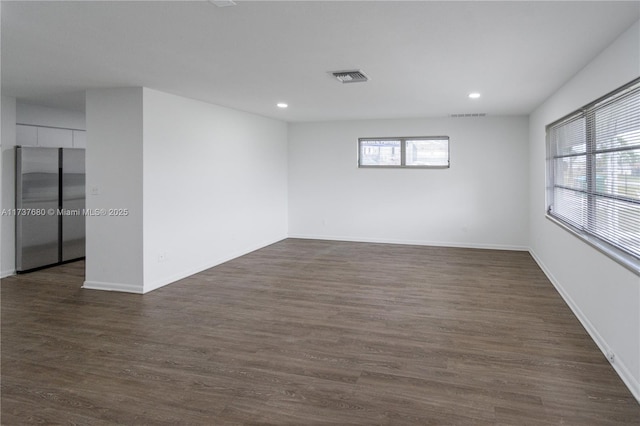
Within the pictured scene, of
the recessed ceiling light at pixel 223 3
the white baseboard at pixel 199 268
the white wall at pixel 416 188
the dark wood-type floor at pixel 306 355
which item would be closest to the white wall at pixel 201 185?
the white baseboard at pixel 199 268

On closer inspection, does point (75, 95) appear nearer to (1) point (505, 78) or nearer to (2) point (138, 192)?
(2) point (138, 192)

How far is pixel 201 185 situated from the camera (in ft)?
19.1

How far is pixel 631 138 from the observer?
2885 mm

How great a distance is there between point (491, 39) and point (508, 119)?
483 centimetres

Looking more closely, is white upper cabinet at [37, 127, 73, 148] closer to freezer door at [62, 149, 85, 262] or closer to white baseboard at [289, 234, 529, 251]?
freezer door at [62, 149, 85, 262]

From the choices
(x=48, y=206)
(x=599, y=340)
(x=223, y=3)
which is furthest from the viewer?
(x=48, y=206)

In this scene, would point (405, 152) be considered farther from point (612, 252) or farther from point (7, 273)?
point (7, 273)

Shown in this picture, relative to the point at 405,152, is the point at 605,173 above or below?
below

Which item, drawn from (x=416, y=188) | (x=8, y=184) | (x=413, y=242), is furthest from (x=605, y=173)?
(x=8, y=184)

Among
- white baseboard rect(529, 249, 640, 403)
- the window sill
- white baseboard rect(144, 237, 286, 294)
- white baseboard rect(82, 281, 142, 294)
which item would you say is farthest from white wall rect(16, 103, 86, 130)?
white baseboard rect(529, 249, 640, 403)

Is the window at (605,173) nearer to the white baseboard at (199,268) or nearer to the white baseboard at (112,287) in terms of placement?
the white baseboard at (199,268)

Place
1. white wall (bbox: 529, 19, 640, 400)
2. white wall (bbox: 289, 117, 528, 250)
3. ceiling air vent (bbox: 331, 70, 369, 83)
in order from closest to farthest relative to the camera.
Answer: white wall (bbox: 529, 19, 640, 400) → ceiling air vent (bbox: 331, 70, 369, 83) → white wall (bbox: 289, 117, 528, 250)

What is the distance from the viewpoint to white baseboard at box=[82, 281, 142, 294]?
4.80m

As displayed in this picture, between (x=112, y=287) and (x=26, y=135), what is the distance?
308cm
